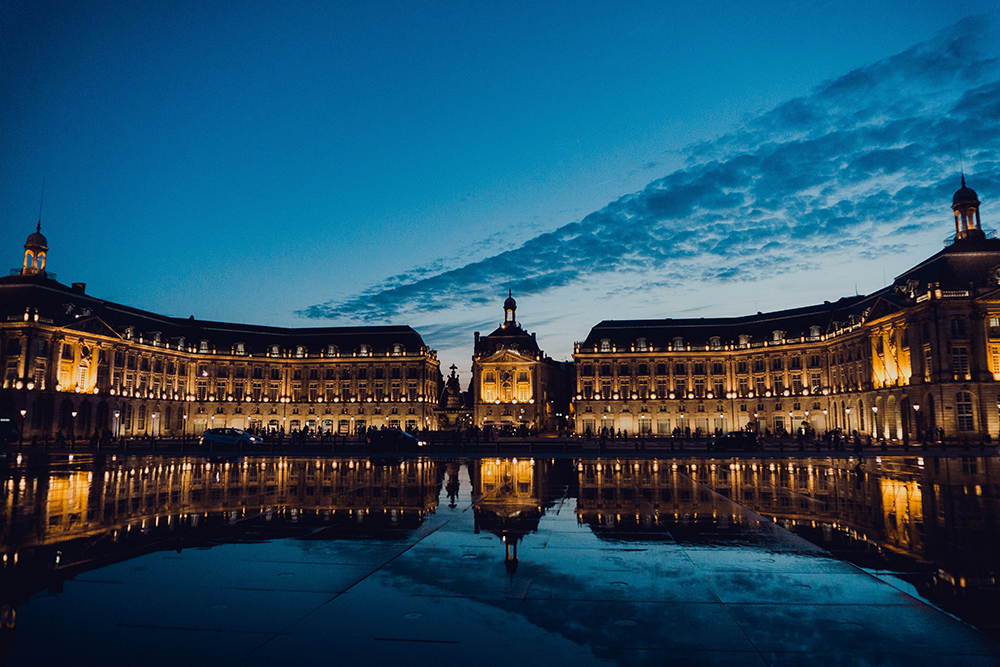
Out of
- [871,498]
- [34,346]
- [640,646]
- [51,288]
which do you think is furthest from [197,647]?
[51,288]

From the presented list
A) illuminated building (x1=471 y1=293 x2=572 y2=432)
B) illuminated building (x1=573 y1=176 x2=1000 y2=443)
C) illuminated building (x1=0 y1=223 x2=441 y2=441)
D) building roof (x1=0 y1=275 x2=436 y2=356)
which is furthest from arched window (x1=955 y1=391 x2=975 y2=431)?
building roof (x1=0 y1=275 x2=436 y2=356)

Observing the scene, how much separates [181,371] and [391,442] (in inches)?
2600

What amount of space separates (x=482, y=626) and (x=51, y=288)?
3508 inches

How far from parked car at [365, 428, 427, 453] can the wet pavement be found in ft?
92.1

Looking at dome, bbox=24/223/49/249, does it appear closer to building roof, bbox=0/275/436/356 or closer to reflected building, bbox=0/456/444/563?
building roof, bbox=0/275/436/356

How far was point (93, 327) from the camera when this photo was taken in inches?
3105

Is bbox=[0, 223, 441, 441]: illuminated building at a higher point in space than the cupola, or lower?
lower

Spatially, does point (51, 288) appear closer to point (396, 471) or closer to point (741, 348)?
point (396, 471)

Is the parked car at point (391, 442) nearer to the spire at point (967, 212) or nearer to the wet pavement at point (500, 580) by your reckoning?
the wet pavement at point (500, 580)

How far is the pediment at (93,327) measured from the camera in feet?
251

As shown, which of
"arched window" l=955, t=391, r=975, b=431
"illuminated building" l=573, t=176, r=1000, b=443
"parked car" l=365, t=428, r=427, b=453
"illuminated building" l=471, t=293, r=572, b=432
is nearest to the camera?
"parked car" l=365, t=428, r=427, b=453

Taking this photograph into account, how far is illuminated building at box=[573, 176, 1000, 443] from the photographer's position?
61000mm

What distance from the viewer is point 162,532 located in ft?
37.8

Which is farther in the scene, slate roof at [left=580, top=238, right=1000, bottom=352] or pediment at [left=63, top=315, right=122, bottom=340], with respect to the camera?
pediment at [left=63, top=315, right=122, bottom=340]
